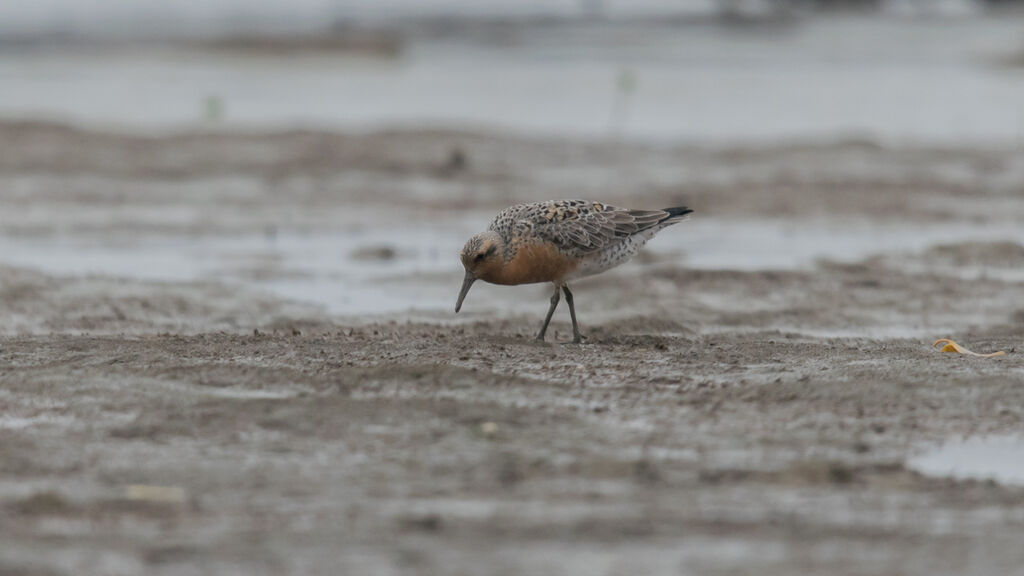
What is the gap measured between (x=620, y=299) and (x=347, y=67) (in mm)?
33390

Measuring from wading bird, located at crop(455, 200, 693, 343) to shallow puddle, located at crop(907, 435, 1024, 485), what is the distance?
145 inches

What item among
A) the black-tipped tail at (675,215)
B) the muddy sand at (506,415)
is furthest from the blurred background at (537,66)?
the black-tipped tail at (675,215)

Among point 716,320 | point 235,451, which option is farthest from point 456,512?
point 716,320

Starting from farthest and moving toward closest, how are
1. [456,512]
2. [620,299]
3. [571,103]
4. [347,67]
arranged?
1. [347,67]
2. [571,103]
3. [620,299]
4. [456,512]

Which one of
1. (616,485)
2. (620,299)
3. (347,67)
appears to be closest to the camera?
(616,485)

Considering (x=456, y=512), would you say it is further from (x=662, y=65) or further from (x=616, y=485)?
(x=662, y=65)

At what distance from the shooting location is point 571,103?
35.8m

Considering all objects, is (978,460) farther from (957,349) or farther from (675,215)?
(675,215)

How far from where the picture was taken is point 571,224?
10297 mm

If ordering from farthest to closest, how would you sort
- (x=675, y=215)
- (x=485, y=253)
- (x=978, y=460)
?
(x=675, y=215), (x=485, y=253), (x=978, y=460)

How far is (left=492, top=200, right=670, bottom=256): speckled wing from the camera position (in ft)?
33.3

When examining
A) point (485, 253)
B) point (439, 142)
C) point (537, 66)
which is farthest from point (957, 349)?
point (537, 66)

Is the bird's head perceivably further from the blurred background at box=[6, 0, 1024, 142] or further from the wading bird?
the blurred background at box=[6, 0, 1024, 142]

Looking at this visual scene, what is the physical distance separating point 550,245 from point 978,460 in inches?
155
